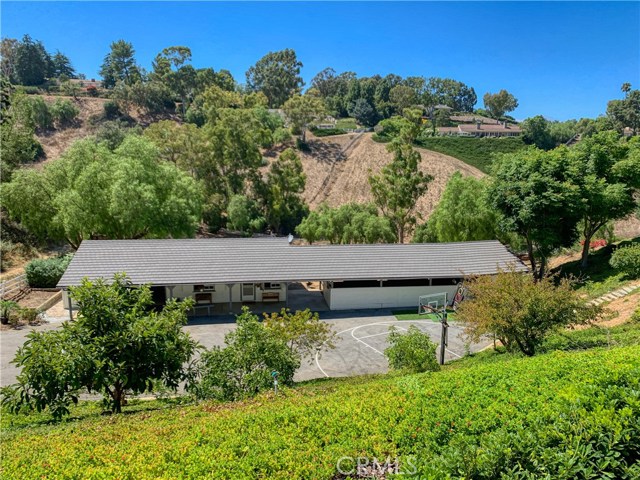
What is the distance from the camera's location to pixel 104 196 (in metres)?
30.3

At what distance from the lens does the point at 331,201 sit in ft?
203

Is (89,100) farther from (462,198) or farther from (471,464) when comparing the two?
(471,464)

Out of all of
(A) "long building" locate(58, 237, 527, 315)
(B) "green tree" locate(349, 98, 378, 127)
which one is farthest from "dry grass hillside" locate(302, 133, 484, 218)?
(A) "long building" locate(58, 237, 527, 315)

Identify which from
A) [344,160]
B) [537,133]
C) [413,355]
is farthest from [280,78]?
[413,355]

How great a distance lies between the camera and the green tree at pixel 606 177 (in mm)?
25453

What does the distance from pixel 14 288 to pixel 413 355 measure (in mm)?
25201

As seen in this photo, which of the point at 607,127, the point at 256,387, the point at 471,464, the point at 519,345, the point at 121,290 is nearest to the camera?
the point at 471,464

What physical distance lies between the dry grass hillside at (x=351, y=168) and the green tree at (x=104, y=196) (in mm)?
30311

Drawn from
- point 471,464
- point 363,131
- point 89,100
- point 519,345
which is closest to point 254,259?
point 519,345

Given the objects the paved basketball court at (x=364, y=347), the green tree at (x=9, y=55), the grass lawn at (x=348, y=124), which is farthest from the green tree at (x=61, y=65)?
the paved basketball court at (x=364, y=347)

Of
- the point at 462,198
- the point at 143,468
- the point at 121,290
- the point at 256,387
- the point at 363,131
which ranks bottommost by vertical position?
the point at 256,387

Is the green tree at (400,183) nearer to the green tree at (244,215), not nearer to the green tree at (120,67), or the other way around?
the green tree at (244,215)

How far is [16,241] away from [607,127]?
92349 millimetres

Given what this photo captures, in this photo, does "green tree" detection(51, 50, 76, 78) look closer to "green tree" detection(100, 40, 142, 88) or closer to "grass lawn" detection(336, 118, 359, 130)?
"green tree" detection(100, 40, 142, 88)
